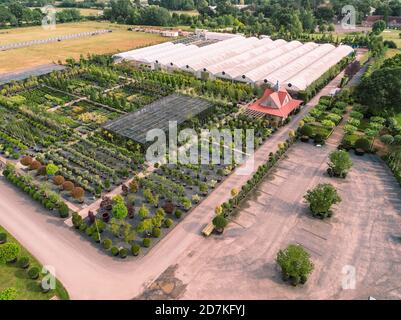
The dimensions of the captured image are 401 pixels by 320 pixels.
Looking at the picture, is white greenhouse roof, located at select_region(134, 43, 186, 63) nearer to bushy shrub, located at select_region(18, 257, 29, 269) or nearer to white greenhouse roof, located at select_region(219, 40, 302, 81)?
white greenhouse roof, located at select_region(219, 40, 302, 81)

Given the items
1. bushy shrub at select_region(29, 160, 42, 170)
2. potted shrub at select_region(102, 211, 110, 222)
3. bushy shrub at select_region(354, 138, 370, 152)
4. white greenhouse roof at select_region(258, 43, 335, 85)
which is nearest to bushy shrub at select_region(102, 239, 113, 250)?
potted shrub at select_region(102, 211, 110, 222)

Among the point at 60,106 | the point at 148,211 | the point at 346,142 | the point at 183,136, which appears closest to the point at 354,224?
the point at 346,142

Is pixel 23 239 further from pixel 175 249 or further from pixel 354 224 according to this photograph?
pixel 354 224

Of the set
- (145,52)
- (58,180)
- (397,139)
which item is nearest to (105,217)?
(58,180)

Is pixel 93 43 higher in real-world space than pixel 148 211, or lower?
higher

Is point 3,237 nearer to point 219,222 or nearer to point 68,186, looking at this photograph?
point 68,186

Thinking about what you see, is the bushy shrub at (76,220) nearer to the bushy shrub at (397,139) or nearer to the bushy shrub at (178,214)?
the bushy shrub at (178,214)
